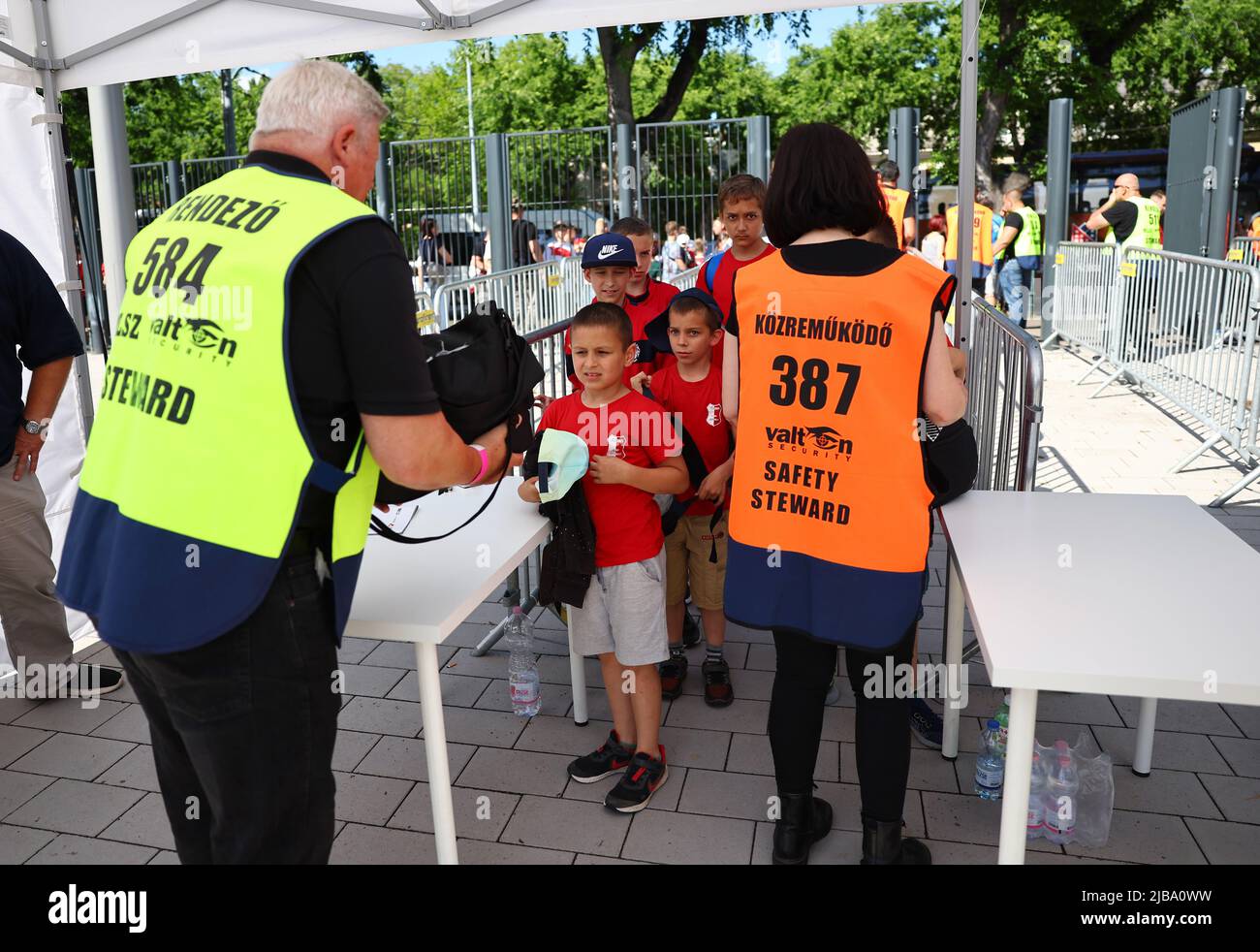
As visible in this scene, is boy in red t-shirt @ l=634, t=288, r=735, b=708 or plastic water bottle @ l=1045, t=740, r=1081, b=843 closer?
plastic water bottle @ l=1045, t=740, r=1081, b=843

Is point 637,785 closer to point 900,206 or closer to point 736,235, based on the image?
point 736,235

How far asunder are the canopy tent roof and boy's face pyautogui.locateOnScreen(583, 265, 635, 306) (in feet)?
2.87

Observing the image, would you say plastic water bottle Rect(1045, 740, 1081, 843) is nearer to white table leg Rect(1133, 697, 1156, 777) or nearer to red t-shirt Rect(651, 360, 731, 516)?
white table leg Rect(1133, 697, 1156, 777)

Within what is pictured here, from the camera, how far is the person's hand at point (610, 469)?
2889 millimetres

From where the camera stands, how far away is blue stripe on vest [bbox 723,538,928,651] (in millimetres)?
2357

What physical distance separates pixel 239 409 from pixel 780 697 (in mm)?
1568

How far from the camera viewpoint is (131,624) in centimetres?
180

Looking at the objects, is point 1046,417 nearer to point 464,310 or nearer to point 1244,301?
point 1244,301

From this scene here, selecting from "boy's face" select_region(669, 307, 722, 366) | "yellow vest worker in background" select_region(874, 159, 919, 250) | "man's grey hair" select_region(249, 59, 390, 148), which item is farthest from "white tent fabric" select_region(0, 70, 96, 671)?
"yellow vest worker in background" select_region(874, 159, 919, 250)

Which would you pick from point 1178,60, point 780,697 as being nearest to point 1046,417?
point 780,697

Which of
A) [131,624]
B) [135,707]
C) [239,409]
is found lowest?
[135,707]

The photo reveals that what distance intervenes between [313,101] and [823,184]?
3.66 feet

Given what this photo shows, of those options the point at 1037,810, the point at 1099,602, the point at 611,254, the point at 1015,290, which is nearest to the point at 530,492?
the point at 611,254

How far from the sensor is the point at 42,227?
418 cm
